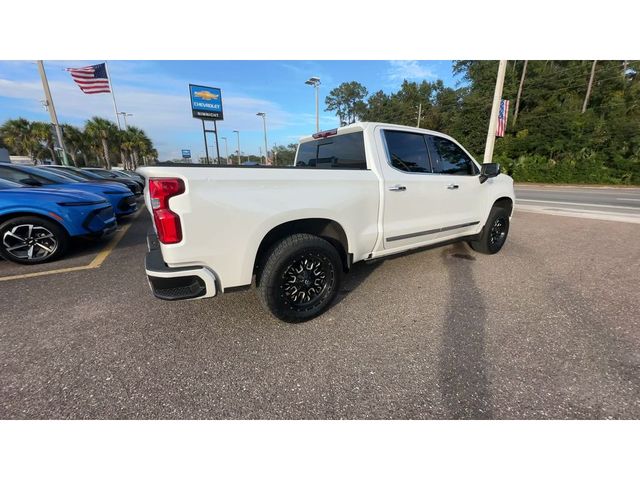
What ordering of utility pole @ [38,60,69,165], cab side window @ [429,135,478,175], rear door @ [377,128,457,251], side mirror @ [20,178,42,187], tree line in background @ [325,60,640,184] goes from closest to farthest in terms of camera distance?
rear door @ [377,128,457,251] < cab side window @ [429,135,478,175] < side mirror @ [20,178,42,187] < utility pole @ [38,60,69,165] < tree line in background @ [325,60,640,184]

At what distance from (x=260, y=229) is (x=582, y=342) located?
2792 mm

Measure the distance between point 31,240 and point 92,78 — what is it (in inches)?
588

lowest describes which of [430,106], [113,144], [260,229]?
[260,229]

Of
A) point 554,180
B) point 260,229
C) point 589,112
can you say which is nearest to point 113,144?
point 260,229

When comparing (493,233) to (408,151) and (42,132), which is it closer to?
(408,151)

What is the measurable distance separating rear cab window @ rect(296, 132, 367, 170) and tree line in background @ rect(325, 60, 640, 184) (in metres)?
29.3

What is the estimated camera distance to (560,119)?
2441cm

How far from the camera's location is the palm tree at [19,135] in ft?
112

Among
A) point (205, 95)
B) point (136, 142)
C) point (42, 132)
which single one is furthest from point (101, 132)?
point (205, 95)

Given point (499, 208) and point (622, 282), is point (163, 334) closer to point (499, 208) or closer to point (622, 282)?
point (499, 208)

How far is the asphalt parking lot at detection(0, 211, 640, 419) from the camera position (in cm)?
172

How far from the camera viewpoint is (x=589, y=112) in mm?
24734

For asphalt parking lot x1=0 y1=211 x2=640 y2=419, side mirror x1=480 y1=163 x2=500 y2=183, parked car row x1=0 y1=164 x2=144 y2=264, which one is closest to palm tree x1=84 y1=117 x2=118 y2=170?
parked car row x1=0 y1=164 x2=144 y2=264

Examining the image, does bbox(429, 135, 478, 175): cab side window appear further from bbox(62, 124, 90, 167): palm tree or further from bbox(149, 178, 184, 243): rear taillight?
bbox(62, 124, 90, 167): palm tree
